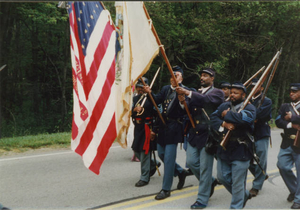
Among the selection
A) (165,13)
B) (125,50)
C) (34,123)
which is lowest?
(34,123)

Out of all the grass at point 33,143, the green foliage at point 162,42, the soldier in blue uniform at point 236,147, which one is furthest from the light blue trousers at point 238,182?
A: the green foliage at point 162,42

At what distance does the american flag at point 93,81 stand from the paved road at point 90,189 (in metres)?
1.27

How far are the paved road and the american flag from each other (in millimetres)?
1268

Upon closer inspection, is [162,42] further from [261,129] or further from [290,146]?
[290,146]

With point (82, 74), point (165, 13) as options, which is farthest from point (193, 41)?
point (82, 74)

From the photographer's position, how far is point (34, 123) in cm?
1931

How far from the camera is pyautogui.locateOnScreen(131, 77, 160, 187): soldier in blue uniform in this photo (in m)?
6.33

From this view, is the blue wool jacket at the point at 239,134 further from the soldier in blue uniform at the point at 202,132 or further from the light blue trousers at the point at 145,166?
the light blue trousers at the point at 145,166

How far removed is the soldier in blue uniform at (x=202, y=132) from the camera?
519cm

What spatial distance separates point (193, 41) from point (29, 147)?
10846mm

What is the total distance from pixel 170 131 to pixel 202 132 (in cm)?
60

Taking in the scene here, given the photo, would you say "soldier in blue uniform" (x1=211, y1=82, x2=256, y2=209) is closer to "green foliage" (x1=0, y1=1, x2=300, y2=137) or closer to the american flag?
the american flag

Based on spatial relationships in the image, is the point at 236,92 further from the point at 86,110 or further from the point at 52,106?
the point at 52,106

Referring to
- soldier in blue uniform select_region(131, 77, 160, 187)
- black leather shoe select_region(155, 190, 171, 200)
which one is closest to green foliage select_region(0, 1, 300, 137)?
soldier in blue uniform select_region(131, 77, 160, 187)
